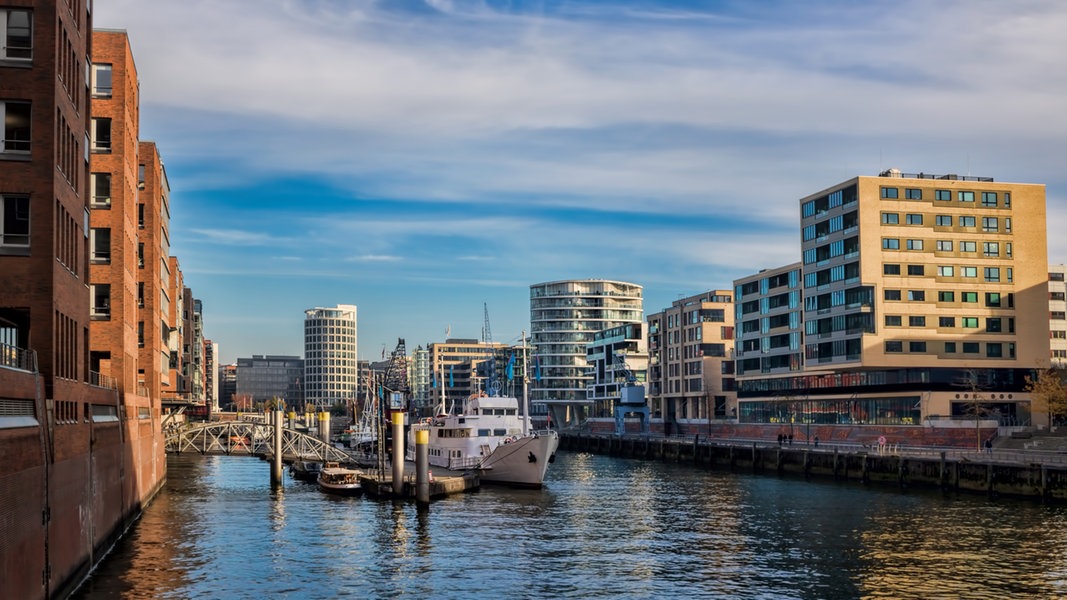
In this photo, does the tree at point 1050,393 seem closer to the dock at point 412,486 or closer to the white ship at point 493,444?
the white ship at point 493,444

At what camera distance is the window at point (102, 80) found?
79.8 metres

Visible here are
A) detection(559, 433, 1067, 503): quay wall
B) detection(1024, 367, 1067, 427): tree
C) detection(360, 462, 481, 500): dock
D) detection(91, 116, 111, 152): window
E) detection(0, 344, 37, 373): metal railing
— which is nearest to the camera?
detection(0, 344, 37, 373): metal railing

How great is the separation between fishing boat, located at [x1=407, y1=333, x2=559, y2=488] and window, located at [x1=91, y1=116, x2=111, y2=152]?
35.8 meters

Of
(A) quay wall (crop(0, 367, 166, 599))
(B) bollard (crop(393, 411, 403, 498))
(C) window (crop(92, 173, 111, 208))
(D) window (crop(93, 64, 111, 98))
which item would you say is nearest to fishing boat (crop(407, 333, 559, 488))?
(B) bollard (crop(393, 411, 403, 498))

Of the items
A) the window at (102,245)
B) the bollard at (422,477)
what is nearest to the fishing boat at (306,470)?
the bollard at (422,477)

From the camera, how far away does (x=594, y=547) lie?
63531 millimetres

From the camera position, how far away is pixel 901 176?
498 ft

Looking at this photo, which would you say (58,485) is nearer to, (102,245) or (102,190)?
(102,245)

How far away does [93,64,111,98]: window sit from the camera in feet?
262

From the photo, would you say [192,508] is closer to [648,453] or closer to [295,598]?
[295,598]

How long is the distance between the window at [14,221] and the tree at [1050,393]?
338ft

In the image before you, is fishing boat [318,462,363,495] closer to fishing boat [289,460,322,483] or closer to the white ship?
the white ship

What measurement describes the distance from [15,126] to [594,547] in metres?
37.0

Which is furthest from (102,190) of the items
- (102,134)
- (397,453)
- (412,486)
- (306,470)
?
(306,470)
